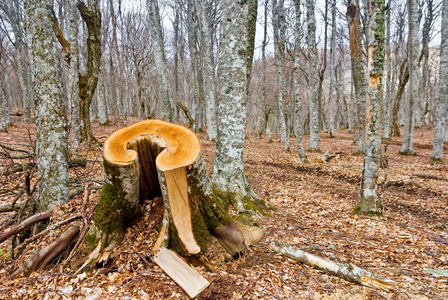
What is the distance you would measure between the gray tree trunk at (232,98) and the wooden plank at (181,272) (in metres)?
1.52

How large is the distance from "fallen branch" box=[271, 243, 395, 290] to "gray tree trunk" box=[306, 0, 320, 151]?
10.9 metres

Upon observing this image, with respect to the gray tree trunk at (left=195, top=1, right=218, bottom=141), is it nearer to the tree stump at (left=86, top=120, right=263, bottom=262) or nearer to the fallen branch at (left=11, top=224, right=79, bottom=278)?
the tree stump at (left=86, top=120, right=263, bottom=262)

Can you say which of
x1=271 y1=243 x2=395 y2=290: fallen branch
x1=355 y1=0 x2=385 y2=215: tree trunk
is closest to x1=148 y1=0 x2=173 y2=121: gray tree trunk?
x1=355 y1=0 x2=385 y2=215: tree trunk

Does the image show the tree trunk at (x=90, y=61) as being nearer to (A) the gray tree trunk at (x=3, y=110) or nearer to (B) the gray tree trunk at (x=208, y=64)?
(B) the gray tree trunk at (x=208, y=64)

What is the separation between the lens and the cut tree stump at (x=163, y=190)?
2.64 m

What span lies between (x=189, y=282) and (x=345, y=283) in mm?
1706

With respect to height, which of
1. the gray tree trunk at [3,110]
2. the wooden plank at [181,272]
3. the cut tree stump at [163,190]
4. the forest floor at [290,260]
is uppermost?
the gray tree trunk at [3,110]

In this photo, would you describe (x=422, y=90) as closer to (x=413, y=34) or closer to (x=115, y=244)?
(x=413, y=34)

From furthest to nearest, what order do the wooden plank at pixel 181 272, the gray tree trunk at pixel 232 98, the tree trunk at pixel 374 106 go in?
the tree trunk at pixel 374 106
the gray tree trunk at pixel 232 98
the wooden plank at pixel 181 272

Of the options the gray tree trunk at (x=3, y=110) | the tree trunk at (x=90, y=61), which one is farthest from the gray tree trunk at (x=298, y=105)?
the gray tree trunk at (x=3, y=110)

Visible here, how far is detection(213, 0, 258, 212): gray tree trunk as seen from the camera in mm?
4062

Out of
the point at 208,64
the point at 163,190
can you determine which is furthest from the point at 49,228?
the point at 208,64

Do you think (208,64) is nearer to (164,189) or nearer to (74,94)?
(74,94)

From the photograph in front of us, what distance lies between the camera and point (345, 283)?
9.20ft
